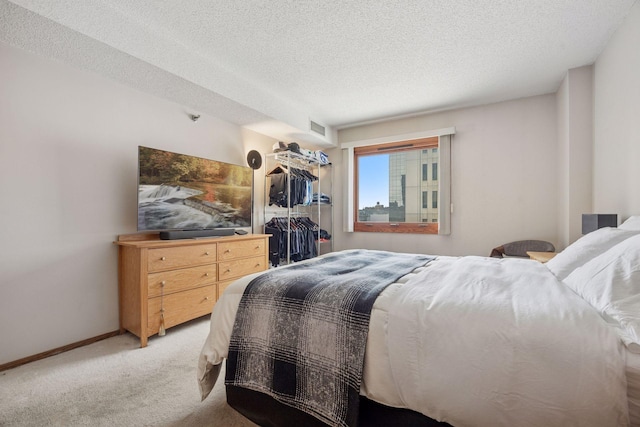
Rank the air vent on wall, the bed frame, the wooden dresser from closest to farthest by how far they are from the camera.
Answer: the bed frame → the wooden dresser → the air vent on wall

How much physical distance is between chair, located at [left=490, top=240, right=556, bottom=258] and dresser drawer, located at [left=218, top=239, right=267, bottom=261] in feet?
9.16

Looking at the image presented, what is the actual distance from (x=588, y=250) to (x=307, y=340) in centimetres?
157

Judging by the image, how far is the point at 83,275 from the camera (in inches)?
91.2

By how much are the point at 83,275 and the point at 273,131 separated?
2619mm

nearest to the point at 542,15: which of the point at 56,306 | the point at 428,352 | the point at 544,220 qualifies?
the point at 544,220

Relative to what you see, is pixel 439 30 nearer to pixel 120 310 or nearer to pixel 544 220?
pixel 544 220

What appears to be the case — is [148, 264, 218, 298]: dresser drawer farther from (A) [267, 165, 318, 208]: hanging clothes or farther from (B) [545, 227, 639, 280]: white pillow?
(B) [545, 227, 639, 280]: white pillow

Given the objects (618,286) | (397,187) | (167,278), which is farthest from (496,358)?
(397,187)

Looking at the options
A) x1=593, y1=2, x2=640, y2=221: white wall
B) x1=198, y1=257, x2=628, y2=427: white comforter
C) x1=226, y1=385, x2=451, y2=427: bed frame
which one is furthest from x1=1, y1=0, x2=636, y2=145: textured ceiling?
x1=226, y1=385, x2=451, y2=427: bed frame

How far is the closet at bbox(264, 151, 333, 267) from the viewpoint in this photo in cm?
384

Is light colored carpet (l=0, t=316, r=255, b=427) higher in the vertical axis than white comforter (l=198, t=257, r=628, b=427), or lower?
lower

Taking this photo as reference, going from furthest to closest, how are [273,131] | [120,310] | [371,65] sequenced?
[273,131] → [371,65] → [120,310]

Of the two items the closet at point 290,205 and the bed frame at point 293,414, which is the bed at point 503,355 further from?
the closet at point 290,205

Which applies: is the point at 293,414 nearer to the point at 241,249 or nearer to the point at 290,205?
the point at 241,249
